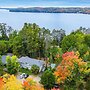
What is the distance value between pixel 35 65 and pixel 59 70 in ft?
26.6

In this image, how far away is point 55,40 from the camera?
135 ft

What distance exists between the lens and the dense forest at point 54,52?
25.6 m

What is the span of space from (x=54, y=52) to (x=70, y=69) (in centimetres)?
999

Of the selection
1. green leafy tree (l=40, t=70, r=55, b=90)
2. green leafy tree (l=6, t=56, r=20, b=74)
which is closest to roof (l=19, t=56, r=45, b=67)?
green leafy tree (l=6, t=56, r=20, b=74)

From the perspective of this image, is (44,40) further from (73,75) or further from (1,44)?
(73,75)

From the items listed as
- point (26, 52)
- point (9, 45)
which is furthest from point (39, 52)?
point (9, 45)


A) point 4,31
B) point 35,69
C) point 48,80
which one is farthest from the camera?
point 4,31

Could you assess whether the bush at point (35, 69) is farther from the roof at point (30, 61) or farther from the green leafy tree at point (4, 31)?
the green leafy tree at point (4, 31)

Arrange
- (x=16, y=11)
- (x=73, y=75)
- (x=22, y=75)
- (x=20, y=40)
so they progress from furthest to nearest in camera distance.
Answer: (x=16, y=11)
(x=20, y=40)
(x=22, y=75)
(x=73, y=75)

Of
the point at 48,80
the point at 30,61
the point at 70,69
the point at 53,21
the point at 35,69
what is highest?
the point at 70,69

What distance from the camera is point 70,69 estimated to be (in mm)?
24984

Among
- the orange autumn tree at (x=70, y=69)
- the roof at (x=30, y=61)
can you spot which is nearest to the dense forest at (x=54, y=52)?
the orange autumn tree at (x=70, y=69)

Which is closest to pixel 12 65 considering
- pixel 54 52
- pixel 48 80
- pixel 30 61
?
pixel 30 61

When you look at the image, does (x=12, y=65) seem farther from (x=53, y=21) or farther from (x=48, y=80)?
(x=53, y=21)
